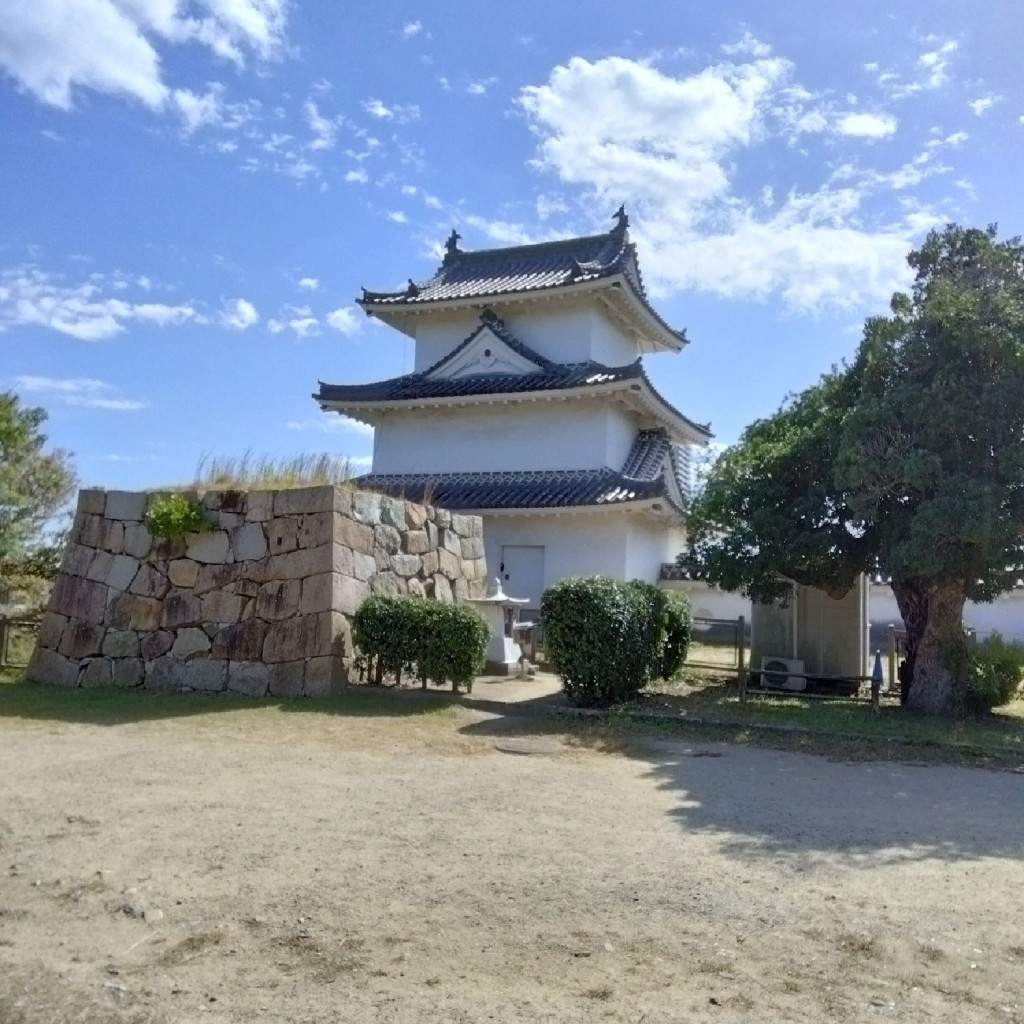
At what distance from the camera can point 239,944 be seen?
3928 mm

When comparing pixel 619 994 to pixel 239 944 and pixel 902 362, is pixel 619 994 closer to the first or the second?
pixel 239 944

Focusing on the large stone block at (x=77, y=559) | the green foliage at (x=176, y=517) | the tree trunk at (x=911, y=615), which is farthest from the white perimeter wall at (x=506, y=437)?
the large stone block at (x=77, y=559)

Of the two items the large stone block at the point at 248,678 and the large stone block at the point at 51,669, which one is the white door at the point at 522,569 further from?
the large stone block at the point at 51,669

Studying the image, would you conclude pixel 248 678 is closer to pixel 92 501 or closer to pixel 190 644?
pixel 190 644

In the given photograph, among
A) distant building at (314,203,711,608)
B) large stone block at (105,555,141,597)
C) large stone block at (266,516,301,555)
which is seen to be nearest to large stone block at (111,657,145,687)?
large stone block at (105,555,141,597)

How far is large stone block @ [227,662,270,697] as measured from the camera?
474 inches

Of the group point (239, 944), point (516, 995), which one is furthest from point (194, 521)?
point (516, 995)

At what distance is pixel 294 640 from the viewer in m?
12.1

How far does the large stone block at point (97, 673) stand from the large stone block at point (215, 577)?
1.60 metres

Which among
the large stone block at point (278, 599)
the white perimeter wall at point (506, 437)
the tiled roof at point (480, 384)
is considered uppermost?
the tiled roof at point (480, 384)

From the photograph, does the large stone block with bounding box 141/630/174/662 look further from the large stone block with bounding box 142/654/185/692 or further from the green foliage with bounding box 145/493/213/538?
the green foliage with bounding box 145/493/213/538

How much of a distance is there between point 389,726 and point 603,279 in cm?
1300

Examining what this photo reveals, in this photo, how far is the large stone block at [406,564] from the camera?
13.7 metres

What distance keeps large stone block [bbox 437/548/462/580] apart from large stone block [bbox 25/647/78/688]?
18.1ft
